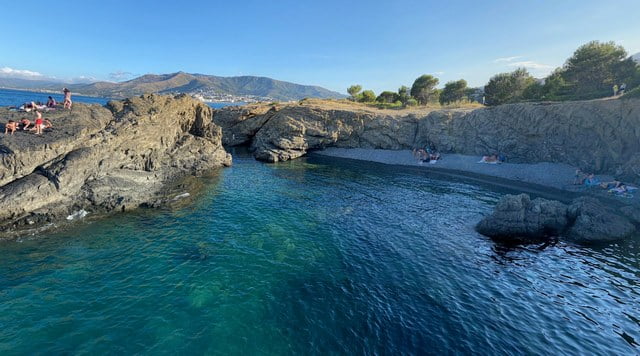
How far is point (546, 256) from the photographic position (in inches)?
835

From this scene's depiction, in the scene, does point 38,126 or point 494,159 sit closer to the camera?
point 38,126

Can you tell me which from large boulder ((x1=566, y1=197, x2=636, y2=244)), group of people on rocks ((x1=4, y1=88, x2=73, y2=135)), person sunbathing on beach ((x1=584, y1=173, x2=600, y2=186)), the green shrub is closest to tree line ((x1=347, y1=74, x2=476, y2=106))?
the green shrub

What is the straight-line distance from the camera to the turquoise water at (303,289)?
1248 cm

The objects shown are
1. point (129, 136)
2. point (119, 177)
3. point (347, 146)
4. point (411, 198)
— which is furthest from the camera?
point (347, 146)

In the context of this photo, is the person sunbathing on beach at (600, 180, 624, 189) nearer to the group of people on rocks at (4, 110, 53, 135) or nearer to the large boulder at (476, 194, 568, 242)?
the large boulder at (476, 194, 568, 242)

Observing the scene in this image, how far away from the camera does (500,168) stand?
1751 inches

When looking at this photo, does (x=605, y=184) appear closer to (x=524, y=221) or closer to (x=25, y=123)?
(x=524, y=221)

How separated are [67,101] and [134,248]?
62.7 ft

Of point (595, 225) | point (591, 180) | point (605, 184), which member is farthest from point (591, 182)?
point (595, 225)

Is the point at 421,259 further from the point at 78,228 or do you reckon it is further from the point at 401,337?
the point at 78,228

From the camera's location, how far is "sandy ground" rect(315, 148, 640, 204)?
3733 cm

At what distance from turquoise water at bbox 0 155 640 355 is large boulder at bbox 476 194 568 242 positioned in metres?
1.72

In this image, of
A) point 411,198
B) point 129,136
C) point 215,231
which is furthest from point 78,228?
point 411,198

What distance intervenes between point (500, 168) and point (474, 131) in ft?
Answer: 30.3
